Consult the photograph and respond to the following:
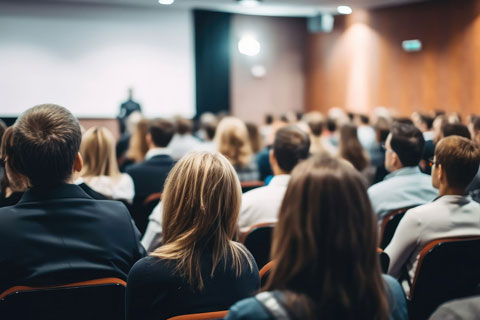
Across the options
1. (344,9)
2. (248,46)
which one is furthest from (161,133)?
(248,46)

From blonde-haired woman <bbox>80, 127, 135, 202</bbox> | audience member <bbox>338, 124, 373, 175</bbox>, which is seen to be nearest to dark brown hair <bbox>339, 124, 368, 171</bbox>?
audience member <bbox>338, 124, 373, 175</bbox>

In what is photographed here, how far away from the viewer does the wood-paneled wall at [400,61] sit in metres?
9.10

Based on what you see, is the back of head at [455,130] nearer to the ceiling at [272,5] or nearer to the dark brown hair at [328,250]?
the dark brown hair at [328,250]

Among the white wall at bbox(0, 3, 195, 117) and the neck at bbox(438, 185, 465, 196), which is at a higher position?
the white wall at bbox(0, 3, 195, 117)

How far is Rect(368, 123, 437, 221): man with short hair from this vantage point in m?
3.00

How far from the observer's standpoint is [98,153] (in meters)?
3.50

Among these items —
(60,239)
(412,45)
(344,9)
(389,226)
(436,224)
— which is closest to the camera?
(60,239)

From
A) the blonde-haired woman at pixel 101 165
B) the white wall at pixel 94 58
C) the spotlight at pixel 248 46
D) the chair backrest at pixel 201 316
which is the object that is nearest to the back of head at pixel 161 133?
the blonde-haired woman at pixel 101 165

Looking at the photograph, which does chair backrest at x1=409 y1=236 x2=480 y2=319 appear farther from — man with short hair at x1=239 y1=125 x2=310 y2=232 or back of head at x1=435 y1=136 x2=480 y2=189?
man with short hair at x1=239 y1=125 x2=310 y2=232

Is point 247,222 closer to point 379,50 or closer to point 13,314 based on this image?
point 13,314

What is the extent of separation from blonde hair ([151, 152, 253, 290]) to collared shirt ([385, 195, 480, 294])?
0.99m

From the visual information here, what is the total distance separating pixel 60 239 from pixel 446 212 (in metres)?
1.63

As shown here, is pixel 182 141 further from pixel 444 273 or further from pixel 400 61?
pixel 400 61

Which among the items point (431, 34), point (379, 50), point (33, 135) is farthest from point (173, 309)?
Result: point (379, 50)
